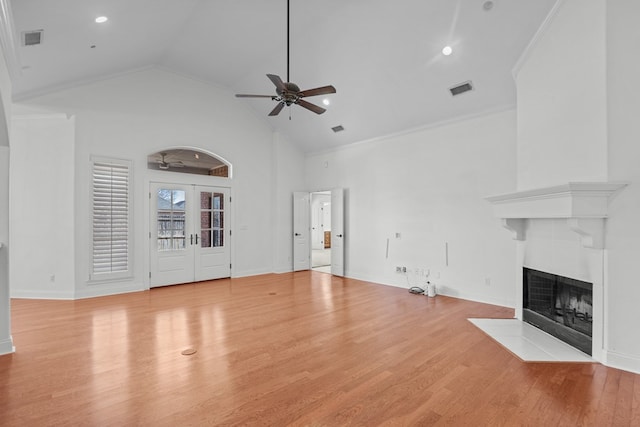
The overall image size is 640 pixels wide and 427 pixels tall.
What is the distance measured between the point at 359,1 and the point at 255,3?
1.47 meters

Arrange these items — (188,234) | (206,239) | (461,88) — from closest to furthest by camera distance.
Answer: (461,88)
(188,234)
(206,239)

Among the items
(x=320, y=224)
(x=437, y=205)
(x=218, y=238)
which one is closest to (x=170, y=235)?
(x=218, y=238)

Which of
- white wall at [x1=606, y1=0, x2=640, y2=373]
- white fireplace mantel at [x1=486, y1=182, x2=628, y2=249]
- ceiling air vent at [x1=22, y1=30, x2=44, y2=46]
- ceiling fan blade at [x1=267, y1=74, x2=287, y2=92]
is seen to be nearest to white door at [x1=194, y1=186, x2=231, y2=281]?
ceiling air vent at [x1=22, y1=30, x2=44, y2=46]

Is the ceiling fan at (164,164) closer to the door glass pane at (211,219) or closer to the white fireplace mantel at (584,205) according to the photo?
the door glass pane at (211,219)

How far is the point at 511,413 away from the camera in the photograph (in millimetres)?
2240

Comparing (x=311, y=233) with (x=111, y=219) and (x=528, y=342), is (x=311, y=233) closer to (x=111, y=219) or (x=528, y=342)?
(x=111, y=219)

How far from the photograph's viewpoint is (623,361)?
2867mm

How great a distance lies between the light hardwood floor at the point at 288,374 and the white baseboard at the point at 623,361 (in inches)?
3.6

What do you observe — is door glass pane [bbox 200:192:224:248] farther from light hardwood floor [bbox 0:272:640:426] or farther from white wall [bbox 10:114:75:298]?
light hardwood floor [bbox 0:272:640:426]

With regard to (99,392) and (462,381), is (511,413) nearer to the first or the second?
(462,381)

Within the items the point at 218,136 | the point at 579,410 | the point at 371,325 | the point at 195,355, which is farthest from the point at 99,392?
the point at 218,136

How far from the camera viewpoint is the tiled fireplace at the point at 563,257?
2947 mm

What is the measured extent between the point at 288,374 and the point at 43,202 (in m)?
5.46

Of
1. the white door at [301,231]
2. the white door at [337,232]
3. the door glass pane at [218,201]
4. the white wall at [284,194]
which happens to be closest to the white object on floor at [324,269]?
the white door at [301,231]
